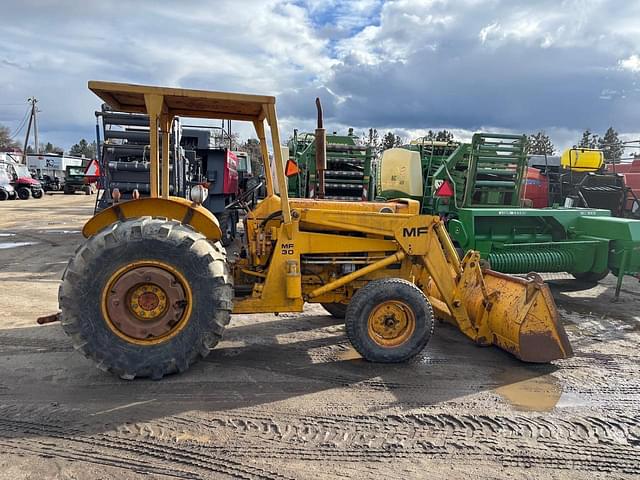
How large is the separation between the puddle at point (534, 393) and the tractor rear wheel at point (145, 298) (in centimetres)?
240

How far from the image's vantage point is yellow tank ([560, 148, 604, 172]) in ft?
36.8

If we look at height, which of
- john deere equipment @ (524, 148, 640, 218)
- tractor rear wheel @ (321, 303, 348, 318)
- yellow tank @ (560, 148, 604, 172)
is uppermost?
yellow tank @ (560, 148, 604, 172)

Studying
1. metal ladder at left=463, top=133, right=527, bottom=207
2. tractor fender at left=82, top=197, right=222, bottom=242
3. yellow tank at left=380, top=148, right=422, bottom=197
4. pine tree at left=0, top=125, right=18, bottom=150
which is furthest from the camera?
pine tree at left=0, top=125, right=18, bottom=150

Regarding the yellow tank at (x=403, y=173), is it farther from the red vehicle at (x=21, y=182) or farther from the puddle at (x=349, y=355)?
the red vehicle at (x=21, y=182)

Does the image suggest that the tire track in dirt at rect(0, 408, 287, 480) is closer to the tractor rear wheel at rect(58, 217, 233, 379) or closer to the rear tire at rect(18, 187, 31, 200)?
the tractor rear wheel at rect(58, 217, 233, 379)

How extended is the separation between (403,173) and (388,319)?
574 centimetres

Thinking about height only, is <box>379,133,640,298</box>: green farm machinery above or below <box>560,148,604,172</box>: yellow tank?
below

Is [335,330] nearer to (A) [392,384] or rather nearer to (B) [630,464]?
(A) [392,384]

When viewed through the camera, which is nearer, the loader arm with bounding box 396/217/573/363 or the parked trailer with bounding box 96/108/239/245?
the loader arm with bounding box 396/217/573/363

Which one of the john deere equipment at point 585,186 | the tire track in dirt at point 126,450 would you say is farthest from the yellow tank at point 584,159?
the tire track in dirt at point 126,450

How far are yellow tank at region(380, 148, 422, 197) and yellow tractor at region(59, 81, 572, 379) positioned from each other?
15.1ft

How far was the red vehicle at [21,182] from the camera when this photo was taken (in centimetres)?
2742

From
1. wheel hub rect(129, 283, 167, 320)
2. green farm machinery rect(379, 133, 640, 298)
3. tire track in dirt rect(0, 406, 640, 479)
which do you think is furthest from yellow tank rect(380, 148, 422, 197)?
wheel hub rect(129, 283, 167, 320)

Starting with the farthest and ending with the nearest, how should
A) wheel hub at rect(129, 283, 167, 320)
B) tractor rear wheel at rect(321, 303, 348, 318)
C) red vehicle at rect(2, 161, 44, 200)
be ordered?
red vehicle at rect(2, 161, 44, 200) < tractor rear wheel at rect(321, 303, 348, 318) < wheel hub at rect(129, 283, 167, 320)
